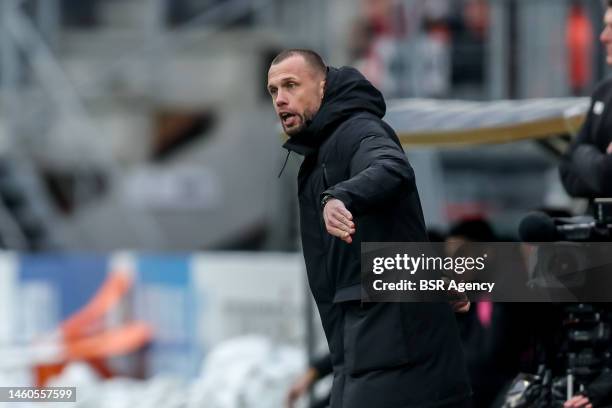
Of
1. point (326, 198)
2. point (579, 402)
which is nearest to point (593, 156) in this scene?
point (579, 402)

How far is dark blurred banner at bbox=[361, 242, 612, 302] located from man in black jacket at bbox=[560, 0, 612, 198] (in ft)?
1.48

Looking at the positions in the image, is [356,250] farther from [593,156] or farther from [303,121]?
[593,156]

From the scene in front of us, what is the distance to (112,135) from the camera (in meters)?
21.1

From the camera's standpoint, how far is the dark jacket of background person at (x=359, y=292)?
15.8 feet

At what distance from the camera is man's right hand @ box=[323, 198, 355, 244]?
4418 millimetres

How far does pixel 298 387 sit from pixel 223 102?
47.8ft

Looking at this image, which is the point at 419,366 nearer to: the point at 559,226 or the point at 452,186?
the point at 559,226

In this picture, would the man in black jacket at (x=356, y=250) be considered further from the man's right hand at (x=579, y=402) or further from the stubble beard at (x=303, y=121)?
the man's right hand at (x=579, y=402)

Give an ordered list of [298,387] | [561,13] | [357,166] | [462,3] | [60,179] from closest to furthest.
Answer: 1. [357,166]
2. [298,387]
3. [561,13]
4. [462,3]
5. [60,179]

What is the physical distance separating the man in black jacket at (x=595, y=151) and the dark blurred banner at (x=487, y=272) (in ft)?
1.48

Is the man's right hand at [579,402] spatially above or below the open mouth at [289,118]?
below

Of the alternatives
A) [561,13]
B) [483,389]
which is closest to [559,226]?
[483,389]

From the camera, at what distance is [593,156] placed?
A: 19.0 ft

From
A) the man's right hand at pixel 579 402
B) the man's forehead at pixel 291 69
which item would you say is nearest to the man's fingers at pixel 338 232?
the man's forehead at pixel 291 69
